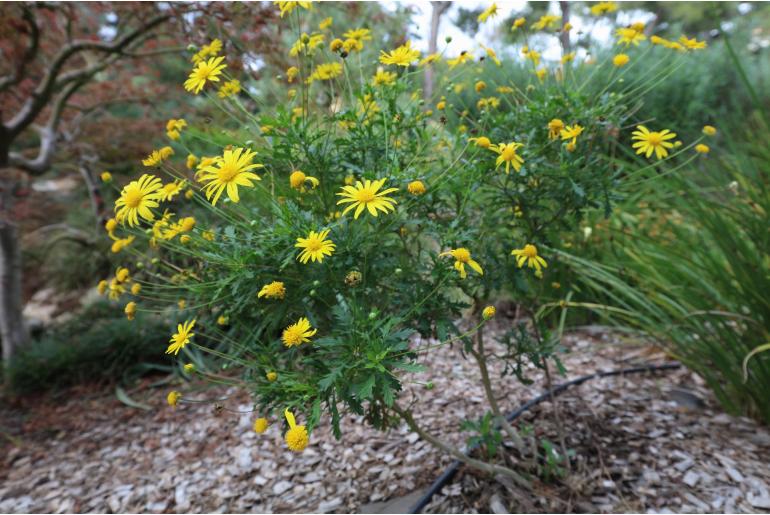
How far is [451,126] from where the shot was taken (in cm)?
209

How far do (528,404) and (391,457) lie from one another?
0.54 m

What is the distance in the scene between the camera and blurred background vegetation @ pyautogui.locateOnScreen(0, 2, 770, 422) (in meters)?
1.81

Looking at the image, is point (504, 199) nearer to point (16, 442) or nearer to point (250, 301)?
point (250, 301)

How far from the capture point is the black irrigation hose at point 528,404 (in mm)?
1553

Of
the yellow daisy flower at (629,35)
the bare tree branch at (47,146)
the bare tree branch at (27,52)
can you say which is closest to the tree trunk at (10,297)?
the bare tree branch at (47,146)

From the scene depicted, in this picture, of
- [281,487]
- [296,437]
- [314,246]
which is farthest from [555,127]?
[281,487]

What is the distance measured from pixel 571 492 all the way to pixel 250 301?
3.66ft

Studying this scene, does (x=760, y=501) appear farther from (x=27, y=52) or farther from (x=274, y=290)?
(x=27, y=52)

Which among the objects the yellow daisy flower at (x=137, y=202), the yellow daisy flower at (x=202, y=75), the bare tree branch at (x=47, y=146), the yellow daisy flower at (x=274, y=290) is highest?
the bare tree branch at (x=47, y=146)

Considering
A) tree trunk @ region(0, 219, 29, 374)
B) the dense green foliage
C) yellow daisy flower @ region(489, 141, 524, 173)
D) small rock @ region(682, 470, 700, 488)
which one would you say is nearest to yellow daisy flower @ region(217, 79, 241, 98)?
yellow daisy flower @ region(489, 141, 524, 173)

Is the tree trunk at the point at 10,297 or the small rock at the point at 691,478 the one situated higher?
the tree trunk at the point at 10,297

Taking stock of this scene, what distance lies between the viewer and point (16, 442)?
7.81 ft

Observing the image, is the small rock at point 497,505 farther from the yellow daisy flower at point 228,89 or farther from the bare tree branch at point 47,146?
the bare tree branch at point 47,146

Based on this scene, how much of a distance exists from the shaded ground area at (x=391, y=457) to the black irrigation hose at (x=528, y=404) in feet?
0.10
